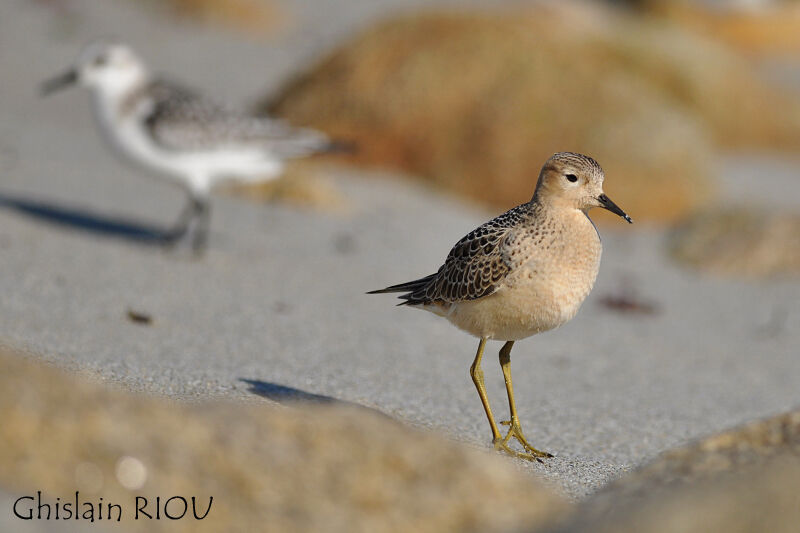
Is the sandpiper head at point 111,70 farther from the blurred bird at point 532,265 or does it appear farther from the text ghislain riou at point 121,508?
the text ghislain riou at point 121,508

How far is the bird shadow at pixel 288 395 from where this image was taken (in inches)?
170

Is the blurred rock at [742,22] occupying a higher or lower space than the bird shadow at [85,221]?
higher

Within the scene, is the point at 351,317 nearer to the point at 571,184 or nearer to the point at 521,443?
the point at 521,443

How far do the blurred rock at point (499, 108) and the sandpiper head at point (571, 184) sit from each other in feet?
17.9

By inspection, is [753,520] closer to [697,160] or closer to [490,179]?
[490,179]

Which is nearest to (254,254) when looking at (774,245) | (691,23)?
(774,245)

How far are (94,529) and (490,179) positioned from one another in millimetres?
7914

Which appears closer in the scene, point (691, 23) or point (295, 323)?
point (295, 323)

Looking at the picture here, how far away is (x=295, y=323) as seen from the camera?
20.1ft

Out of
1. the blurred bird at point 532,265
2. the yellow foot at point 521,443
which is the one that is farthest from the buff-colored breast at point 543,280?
the yellow foot at point 521,443

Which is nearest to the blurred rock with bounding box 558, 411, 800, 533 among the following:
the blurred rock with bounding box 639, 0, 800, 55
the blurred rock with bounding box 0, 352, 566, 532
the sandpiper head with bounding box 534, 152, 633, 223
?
the blurred rock with bounding box 0, 352, 566, 532

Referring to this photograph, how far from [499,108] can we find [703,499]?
8.13 m

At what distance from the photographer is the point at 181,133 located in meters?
7.65

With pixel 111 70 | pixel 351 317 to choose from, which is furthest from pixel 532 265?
pixel 111 70
